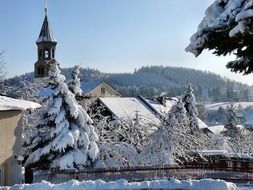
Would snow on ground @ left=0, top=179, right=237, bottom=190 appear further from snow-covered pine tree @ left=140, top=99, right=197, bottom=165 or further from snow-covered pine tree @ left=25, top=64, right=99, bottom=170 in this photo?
snow-covered pine tree @ left=140, top=99, right=197, bottom=165

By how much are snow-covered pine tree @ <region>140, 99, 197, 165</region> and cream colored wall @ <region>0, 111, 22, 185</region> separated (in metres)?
8.88

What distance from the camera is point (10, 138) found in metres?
19.0

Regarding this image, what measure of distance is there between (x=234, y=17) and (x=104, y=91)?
252 ft

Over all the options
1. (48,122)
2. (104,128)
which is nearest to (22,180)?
(48,122)

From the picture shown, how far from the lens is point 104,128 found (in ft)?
99.5

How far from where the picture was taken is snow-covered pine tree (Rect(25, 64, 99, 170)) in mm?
22172

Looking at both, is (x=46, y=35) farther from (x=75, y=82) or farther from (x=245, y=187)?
(x=245, y=187)

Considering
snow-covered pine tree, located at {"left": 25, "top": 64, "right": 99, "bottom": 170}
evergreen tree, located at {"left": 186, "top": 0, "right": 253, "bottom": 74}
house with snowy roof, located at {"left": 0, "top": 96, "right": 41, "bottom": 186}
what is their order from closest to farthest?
evergreen tree, located at {"left": 186, "top": 0, "right": 253, "bottom": 74}, house with snowy roof, located at {"left": 0, "top": 96, "right": 41, "bottom": 186}, snow-covered pine tree, located at {"left": 25, "top": 64, "right": 99, "bottom": 170}

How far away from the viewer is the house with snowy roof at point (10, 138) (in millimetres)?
18500

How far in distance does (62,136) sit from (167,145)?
7.36 metres

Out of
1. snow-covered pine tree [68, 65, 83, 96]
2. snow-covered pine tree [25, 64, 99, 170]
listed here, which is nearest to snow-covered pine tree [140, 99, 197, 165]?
snow-covered pine tree [25, 64, 99, 170]

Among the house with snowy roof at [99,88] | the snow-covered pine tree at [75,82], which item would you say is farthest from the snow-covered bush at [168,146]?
the house with snowy roof at [99,88]

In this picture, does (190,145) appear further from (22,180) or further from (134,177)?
(22,180)

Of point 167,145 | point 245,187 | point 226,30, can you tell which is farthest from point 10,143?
point 226,30
